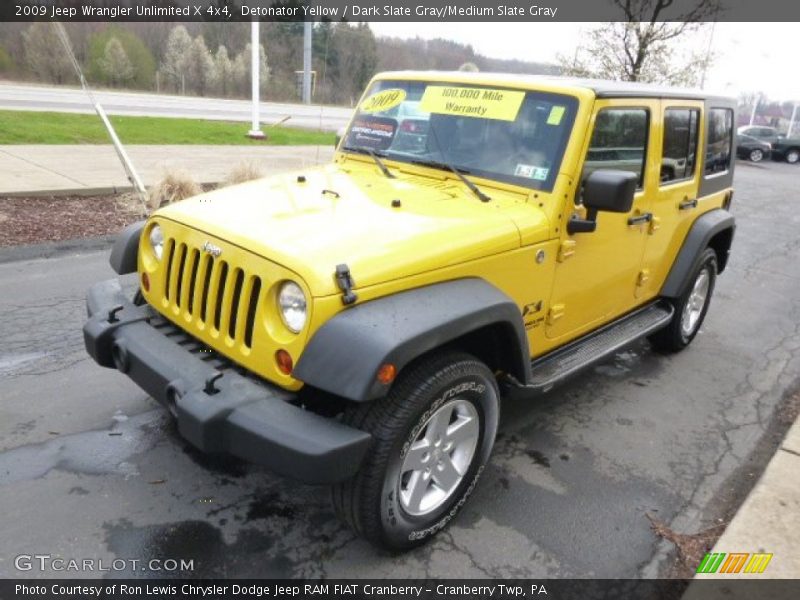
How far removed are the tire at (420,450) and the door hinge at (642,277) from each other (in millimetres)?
1834

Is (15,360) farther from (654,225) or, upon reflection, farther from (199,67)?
(199,67)

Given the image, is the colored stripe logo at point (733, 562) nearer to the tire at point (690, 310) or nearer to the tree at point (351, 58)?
the tire at point (690, 310)

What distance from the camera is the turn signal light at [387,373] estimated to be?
2178 mm

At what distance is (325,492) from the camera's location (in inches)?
123

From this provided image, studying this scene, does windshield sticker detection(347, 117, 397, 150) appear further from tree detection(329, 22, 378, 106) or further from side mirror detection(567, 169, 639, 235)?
tree detection(329, 22, 378, 106)

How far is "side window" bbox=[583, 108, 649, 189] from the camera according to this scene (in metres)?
3.32

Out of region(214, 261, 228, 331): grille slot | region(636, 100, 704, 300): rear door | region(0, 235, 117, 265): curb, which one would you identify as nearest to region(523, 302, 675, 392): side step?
region(636, 100, 704, 300): rear door

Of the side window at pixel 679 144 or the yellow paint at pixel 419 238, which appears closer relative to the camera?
the yellow paint at pixel 419 238

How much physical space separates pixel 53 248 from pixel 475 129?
17.5 ft

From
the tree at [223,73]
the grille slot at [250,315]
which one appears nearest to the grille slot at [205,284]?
the grille slot at [250,315]

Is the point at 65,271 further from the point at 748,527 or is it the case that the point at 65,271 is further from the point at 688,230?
the point at 748,527

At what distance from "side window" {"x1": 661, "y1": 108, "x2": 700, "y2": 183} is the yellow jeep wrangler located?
0.02 meters

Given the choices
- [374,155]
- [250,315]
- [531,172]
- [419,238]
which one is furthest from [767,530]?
[374,155]

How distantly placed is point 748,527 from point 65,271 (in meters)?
5.96
